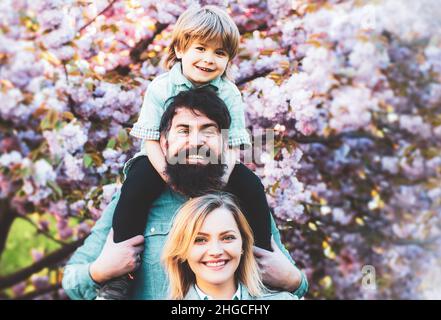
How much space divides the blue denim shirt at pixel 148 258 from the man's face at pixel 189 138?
0.48 ft

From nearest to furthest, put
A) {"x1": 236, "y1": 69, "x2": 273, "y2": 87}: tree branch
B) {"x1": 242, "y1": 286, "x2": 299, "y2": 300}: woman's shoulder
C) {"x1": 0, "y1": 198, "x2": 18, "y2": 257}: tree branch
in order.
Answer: {"x1": 242, "y1": 286, "x2": 299, "y2": 300}: woman's shoulder, {"x1": 236, "y1": 69, "x2": 273, "y2": 87}: tree branch, {"x1": 0, "y1": 198, "x2": 18, "y2": 257}: tree branch

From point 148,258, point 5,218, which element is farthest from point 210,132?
point 5,218

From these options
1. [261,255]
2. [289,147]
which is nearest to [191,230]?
[261,255]

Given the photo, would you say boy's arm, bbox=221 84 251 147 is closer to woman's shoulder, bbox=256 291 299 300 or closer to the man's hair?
the man's hair

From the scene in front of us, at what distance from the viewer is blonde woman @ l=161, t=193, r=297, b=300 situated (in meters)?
2.25

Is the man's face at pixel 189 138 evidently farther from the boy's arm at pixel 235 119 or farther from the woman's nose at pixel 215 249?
the woman's nose at pixel 215 249

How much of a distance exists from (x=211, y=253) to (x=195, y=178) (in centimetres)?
25

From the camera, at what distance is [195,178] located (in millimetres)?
2264

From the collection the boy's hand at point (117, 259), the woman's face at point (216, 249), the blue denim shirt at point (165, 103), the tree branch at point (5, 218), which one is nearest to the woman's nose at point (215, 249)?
the woman's face at point (216, 249)

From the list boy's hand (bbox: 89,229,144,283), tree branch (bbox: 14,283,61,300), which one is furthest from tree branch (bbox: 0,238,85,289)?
boy's hand (bbox: 89,229,144,283)

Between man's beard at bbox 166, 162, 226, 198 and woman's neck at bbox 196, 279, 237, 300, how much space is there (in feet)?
A: 0.99

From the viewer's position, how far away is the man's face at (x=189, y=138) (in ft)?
7.32

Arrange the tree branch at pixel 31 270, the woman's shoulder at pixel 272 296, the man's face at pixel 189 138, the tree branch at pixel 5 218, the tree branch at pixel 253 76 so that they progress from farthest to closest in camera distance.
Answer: the tree branch at pixel 31 270
the tree branch at pixel 5 218
the tree branch at pixel 253 76
the woman's shoulder at pixel 272 296
the man's face at pixel 189 138
